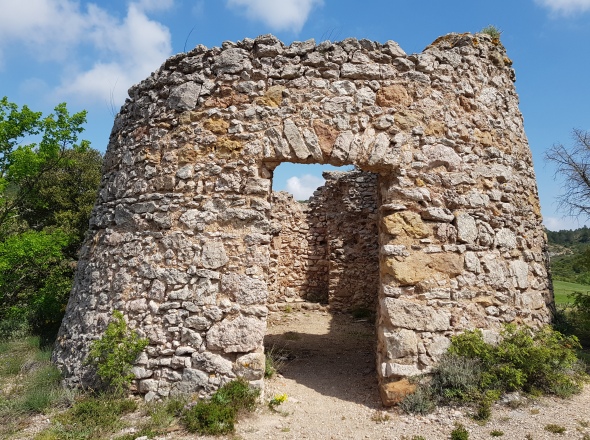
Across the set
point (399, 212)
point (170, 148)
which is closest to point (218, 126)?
point (170, 148)

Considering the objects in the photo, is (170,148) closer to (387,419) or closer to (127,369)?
(127,369)

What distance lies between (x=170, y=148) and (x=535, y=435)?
18.3ft

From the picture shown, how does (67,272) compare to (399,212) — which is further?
(67,272)

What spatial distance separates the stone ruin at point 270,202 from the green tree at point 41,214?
341 centimetres

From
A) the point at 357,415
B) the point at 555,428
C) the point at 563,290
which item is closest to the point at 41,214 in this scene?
the point at 357,415

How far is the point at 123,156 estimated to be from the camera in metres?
6.12

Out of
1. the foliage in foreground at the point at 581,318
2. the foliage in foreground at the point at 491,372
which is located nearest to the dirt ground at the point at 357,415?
the foliage in foreground at the point at 491,372

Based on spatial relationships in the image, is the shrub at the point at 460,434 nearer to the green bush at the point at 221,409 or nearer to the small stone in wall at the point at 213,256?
the green bush at the point at 221,409

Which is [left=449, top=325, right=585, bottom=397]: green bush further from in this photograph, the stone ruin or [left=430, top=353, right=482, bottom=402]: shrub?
the stone ruin

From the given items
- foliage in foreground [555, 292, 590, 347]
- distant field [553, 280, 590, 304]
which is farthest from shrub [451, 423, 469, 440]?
distant field [553, 280, 590, 304]

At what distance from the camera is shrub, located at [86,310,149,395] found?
5.02 m

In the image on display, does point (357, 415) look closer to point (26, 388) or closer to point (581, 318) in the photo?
point (26, 388)

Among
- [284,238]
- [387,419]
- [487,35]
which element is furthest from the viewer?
[284,238]

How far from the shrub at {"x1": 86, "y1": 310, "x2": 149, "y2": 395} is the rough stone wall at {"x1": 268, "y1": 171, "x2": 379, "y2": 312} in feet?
22.5
